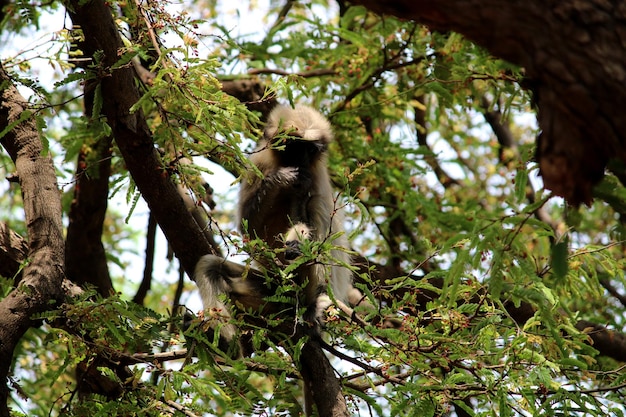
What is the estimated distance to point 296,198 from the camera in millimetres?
5574

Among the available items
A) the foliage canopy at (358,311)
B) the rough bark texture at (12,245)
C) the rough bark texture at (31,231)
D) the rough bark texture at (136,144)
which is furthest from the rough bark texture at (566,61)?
the rough bark texture at (12,245)

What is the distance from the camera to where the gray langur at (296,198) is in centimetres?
530

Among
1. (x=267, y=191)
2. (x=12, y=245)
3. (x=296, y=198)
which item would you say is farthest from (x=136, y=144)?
(x=296, y=198)

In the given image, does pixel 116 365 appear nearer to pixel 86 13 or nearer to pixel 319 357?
pixel 319 357

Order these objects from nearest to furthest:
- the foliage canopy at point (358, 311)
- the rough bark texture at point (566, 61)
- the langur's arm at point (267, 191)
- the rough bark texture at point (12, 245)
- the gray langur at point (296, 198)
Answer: the rough bark texture at point (566, 61) → the foliage canopy at point (358, 311) → the rough bark texture at point (12, 245) → the gray langur at point (296, 198) → the langur's arm at point (267, 191)

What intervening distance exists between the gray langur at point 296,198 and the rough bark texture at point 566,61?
10.2 ft

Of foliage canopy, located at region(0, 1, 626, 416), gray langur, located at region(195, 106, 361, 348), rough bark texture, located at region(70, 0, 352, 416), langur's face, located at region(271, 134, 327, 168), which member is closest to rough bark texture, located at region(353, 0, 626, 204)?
foliage canopy, located at region(0, 1, 626, 416)

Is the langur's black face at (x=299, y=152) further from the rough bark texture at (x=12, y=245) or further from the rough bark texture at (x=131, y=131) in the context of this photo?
the rough bark texture at (x=12, y=245)

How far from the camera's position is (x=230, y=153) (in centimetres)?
392

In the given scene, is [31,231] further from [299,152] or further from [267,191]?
[299,152]

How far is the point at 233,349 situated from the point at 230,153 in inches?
47.5

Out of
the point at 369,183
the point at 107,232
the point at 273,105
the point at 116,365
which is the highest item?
the point at 107,232

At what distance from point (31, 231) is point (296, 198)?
1951 millimetres

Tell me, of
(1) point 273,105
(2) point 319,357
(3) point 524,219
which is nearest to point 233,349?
(2) point 319,357
